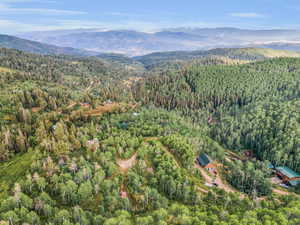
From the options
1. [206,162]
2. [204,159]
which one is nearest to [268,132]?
[204,159]

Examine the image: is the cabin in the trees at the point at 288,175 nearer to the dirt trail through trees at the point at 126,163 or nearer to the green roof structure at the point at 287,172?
the green roof structure at the point at 287,172

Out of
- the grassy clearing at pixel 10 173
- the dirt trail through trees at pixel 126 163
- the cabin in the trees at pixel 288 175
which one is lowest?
the cabin in the trees at pixel 288 175

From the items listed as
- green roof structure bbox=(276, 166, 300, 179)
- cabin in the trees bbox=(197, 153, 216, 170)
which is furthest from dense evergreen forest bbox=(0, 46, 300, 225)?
green roof structure bbox=(276, 166, 300, 179)

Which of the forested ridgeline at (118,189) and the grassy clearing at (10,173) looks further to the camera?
the grassy clearing at (10,173)

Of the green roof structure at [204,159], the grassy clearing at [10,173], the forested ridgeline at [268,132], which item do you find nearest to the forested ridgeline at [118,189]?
the grassy clearing at [10,173]

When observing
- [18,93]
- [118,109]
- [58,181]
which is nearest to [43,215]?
[58,181]

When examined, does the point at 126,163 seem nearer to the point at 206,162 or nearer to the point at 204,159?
the point at 206,162

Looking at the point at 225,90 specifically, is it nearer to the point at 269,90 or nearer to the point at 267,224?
the point at 269,90
